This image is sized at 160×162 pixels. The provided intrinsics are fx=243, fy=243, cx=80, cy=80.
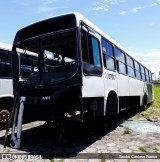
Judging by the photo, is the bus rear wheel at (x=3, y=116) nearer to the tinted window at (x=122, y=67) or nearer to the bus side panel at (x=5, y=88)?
the bus side panel at (x=5, y=88)

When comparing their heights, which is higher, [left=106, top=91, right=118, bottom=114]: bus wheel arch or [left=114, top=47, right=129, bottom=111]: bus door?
[left=114, top=47, right=129, bottom=111]: bus door

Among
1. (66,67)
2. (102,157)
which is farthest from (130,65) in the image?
(102,157)

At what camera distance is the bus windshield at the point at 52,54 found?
580 cm

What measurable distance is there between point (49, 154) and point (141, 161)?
6.43ft

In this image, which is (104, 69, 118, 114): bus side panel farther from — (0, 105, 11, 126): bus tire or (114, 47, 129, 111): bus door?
(0, 105, 11, 126): bus tire

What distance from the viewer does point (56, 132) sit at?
7.44 meters

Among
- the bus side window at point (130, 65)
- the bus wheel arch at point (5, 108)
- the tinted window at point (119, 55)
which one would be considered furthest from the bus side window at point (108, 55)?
the bus wheel arch at point (5, 108)

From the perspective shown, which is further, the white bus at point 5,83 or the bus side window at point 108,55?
the white bus at point 5,83

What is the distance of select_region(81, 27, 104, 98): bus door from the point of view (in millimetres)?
5617

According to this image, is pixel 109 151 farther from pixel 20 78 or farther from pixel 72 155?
pixel 20 78

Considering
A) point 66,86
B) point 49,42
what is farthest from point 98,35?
point 66,86

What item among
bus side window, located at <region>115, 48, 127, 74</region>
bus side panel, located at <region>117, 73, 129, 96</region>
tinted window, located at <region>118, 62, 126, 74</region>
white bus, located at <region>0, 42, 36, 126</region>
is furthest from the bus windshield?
tinted window, located at <region>118, 62, 126, 74</region>

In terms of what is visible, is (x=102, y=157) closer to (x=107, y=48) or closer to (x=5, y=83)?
(x=107, y=48)

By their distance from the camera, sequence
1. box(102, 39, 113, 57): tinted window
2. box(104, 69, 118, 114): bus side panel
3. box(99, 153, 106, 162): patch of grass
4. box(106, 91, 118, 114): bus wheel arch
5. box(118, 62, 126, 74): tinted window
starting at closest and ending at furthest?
box(99, 153, 106, 162): patch of grass, box(104, 69, 118, 114): bus side panel, box(102, 39, 113, 57): tinted window, box(106, 91, 118, 114): bus wheel arch, box(118, 62, 126, 74): tinted window
